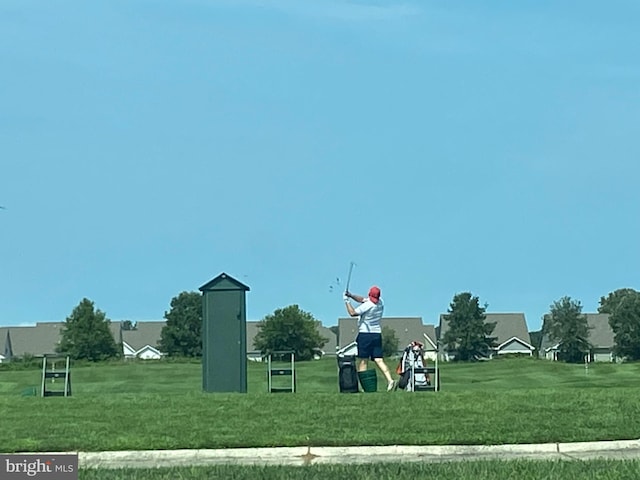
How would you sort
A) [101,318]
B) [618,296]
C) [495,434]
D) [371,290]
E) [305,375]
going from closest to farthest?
1. [495,434]
2. [371,290]
3. [305,375]
4. [101,318]
5. [618,296]

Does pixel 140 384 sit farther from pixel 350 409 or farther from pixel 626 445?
pixel 626 445

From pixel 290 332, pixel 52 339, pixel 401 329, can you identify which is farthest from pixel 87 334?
pixel 401 329

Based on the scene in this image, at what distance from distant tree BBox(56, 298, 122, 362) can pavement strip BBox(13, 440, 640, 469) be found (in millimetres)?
63356

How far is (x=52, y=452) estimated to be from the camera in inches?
472

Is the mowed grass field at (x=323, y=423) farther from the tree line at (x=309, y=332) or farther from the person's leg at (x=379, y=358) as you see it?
the tree line at (x=309, y=332)

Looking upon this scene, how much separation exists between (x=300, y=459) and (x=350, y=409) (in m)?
2.98

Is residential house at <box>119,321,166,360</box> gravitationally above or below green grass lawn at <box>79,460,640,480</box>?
above

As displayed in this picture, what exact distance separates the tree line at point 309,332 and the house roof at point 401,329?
533 inches

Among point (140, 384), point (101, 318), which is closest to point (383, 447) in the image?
point (140, 384)

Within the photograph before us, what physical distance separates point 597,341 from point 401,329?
708 inches

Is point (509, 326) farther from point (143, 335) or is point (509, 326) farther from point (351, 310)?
point (351, 310)

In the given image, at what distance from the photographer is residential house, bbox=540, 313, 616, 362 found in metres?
89.8

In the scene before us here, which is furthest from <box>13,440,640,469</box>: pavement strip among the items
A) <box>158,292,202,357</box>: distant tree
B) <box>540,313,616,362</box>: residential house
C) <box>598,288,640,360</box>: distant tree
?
<box>158,292,202,357</box>: distant tree

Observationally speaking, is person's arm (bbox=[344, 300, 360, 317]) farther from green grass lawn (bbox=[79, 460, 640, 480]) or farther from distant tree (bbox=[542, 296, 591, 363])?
distant tree (bbox=[542, 296, 591, 363])
